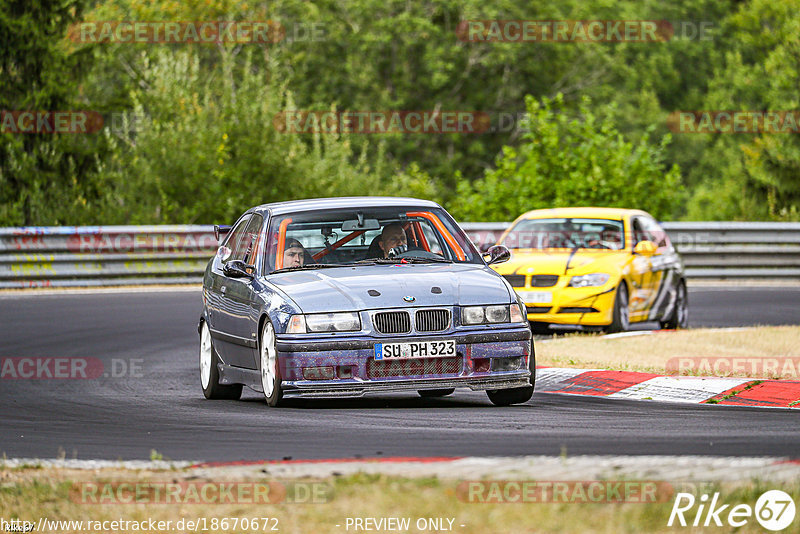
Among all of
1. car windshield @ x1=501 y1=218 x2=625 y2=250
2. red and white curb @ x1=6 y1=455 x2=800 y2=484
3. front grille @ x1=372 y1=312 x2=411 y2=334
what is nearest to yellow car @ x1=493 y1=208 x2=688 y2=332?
car windshield @ x1=501 y1=218 x2=625 y2=250

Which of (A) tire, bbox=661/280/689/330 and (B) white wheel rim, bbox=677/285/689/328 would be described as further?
(B) white wheel rim, bbox=677/285/689/328

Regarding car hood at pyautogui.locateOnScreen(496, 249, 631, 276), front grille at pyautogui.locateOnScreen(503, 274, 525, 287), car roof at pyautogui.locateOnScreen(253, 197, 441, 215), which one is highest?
car roof at pyautogui.locateOnScreen(253, 197, 441, 215)

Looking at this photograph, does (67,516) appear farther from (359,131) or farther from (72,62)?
(359,131)

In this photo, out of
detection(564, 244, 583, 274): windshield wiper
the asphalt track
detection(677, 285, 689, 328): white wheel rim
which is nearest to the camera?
the asphalt track

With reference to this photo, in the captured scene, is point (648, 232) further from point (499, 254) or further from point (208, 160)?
point (208, 160)

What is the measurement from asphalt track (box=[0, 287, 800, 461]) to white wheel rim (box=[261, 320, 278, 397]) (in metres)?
0.18

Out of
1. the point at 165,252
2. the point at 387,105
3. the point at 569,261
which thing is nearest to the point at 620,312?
the point at 569,261

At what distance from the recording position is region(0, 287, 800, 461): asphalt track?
311 inches

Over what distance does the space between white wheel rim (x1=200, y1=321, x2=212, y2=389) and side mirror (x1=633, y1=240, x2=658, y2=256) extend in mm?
6864

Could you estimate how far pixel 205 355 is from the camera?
40.0 ft

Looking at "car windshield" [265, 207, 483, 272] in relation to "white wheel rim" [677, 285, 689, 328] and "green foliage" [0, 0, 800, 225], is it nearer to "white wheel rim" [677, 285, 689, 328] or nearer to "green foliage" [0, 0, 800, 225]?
"white wheel rim" [677, 285, 689, 328]

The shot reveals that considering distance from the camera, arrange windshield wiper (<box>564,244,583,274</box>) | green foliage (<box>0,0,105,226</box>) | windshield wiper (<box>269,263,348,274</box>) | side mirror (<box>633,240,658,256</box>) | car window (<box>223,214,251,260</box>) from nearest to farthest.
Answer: windshield wiper (<box>269,263,348,274</box>), car window (<box>223,214,251,260</box>), windshield wiper (<box>564,244,583,274</box>), side mirror (<box>633,240,658,256</box>), green foliage (<box>0,0,105,226</box>)

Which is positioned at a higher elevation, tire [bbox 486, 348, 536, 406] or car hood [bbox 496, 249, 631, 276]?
tire [bbox 486, 348, 536, 406]

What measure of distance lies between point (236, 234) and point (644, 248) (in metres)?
6.64
